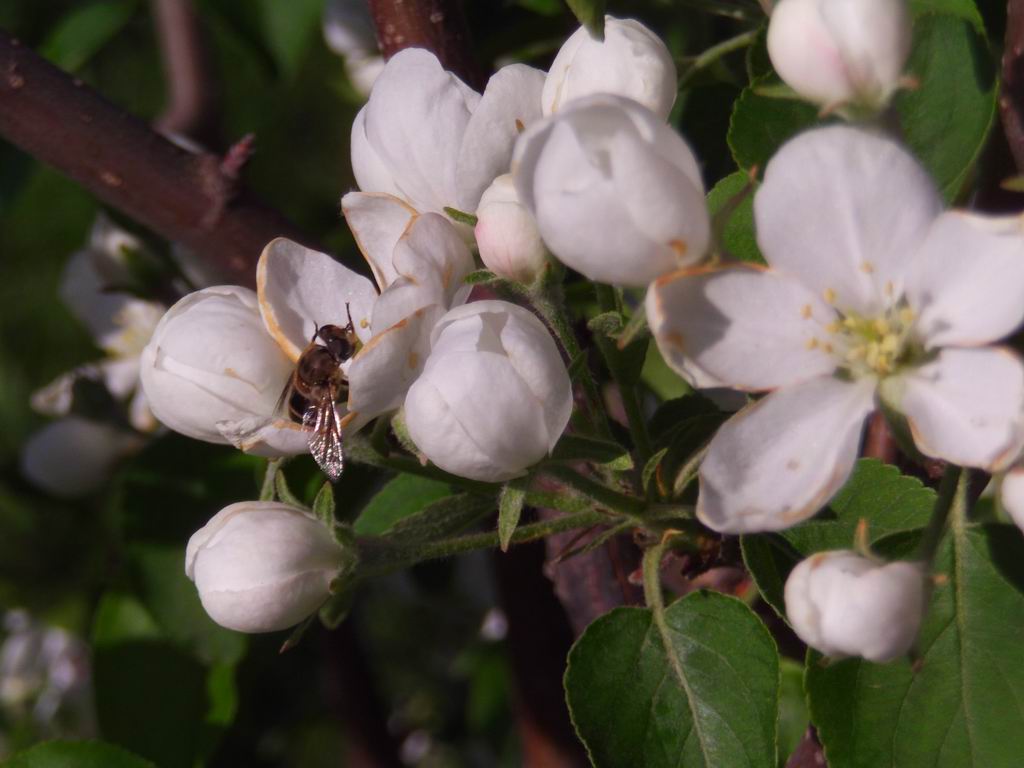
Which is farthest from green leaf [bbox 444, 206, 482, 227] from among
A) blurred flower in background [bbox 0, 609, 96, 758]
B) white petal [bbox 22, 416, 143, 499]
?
blurred flower in background [bbox 0, 609, 96, 758]

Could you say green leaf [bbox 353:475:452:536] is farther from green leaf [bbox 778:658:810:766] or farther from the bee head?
green leaf [bbox 778:658:810:766]

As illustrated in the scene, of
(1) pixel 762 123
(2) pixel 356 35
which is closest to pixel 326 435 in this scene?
(1) pixel 762 123

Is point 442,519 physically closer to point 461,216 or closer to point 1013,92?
point 461,216

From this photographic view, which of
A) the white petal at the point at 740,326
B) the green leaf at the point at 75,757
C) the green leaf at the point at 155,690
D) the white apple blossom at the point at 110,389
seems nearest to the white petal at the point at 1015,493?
the white petal at the point at 740,326

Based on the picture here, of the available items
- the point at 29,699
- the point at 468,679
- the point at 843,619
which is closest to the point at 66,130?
the point at 843,619

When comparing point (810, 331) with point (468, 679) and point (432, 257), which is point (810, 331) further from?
point (468, 679)

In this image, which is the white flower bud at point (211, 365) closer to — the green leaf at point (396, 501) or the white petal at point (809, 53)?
the green leaf at point (396, 501)
